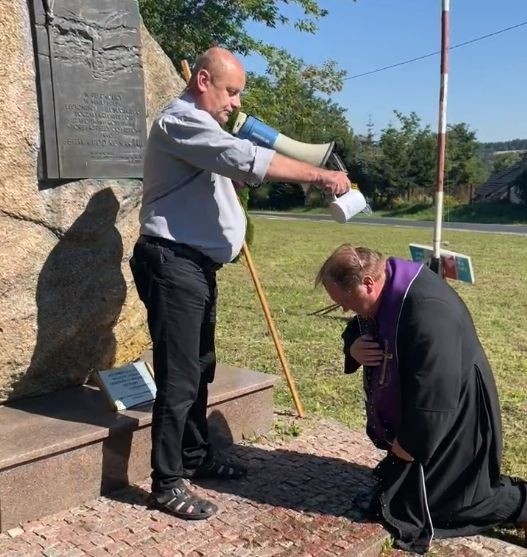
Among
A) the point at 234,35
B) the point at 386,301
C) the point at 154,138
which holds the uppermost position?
the point at 234,35

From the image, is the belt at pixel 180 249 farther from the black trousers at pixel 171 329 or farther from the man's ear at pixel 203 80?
the man's ear at pixel 203 80

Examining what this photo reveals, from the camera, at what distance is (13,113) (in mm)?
3137

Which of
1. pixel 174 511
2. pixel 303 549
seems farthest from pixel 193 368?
pixel 303 549

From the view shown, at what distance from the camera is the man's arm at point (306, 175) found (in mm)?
2691

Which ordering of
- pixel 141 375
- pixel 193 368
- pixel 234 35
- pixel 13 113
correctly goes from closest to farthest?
pixel 193 368 → pixel 13 113 → pixel 141 375 → pixel 234 35

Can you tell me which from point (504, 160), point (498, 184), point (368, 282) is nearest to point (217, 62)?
point (368, 282)

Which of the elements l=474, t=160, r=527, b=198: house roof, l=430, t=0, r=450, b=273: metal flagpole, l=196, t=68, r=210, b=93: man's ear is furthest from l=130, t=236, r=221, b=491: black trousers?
l=474, t=160, r=527, b=198: house roof

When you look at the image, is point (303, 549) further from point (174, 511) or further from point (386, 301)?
point (386, 301)

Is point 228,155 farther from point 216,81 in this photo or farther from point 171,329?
point 171,329

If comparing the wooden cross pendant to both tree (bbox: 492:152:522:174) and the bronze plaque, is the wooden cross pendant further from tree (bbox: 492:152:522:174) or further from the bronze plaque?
tree (bbox: 492:152:522:174)

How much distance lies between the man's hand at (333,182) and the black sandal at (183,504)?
133 cm

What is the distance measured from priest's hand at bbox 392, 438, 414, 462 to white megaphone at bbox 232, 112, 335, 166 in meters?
1.18

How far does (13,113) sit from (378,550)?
2.32 metres

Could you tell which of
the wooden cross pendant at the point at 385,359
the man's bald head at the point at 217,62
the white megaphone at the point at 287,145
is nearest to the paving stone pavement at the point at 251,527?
the wooden cross pendant at the point at 385,359
